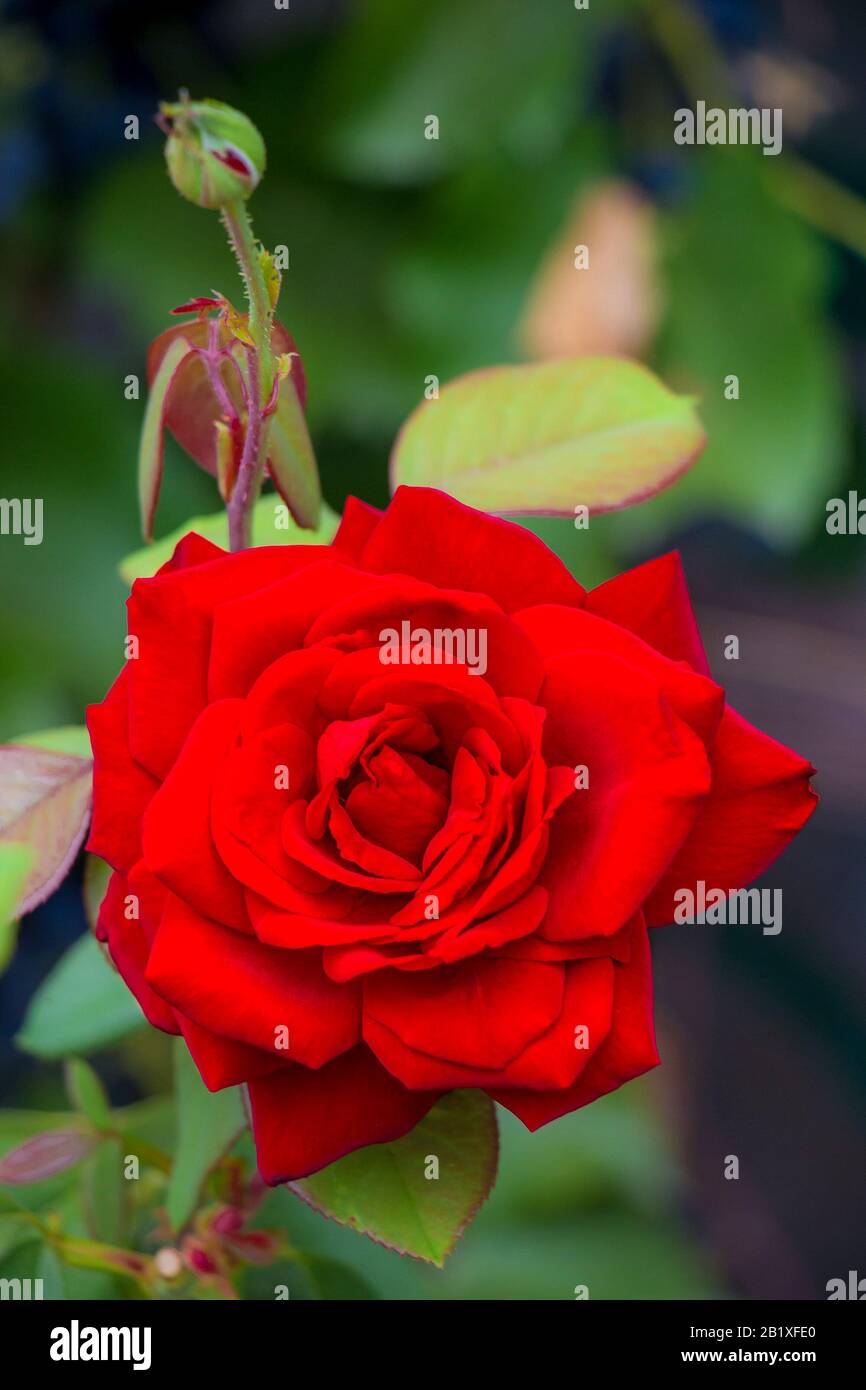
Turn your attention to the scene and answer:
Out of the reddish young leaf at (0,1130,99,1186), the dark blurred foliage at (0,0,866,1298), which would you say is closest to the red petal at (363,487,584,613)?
the reddish young leaf at (0,1130,99,1186)

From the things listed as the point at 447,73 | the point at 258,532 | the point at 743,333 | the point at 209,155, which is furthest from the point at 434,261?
the point at 209,155

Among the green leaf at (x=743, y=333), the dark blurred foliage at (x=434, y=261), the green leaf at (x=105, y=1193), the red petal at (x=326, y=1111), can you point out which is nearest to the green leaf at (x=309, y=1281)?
the green leaf at (x=105, y=1193)

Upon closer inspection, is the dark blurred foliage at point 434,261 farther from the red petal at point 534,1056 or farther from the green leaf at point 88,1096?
the red petal at point 534,1056

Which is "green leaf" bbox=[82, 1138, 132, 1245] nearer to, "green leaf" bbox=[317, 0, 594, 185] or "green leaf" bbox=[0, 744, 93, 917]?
"green leaf" bbox=[0, 744, 93, 917]

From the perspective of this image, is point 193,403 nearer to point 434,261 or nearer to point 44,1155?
point 44,1155

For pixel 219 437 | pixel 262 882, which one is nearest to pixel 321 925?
pixel 262 882
